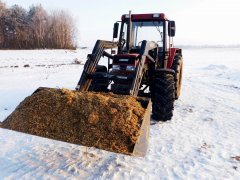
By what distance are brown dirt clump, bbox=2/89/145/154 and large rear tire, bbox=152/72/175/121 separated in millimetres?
1793

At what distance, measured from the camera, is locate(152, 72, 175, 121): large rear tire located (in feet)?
20.0

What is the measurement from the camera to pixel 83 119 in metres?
3.95

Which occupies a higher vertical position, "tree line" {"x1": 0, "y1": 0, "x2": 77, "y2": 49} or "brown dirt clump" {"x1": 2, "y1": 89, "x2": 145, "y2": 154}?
"tree line" {"x1": 0, "y1": 0, "x2": 77, "y2": 49}

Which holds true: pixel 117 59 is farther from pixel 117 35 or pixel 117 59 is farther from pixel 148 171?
pixel 148 171

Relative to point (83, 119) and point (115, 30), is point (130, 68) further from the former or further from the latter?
point (83, 119)

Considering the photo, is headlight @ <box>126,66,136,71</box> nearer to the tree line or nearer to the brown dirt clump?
the brown dirt clump

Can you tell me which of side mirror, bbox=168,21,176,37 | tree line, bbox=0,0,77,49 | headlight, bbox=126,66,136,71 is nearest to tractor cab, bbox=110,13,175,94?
side mirror, bbox=168,21,176,37

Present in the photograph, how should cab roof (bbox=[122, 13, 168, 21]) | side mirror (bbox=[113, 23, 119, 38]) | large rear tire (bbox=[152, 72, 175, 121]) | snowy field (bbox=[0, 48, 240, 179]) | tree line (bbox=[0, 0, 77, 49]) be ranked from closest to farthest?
snowy field (bbox=[0, 48, 240, 179])
large rear tire (bbox=[152, 72, 175, 121])
cab roof (bbox=[122, 13, 168, 21])
side mirror (bbox=[113, 23, 119, 38])
tree line (bbox=[0, 0, 77, 49])

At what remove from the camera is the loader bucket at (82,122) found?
3605 mm

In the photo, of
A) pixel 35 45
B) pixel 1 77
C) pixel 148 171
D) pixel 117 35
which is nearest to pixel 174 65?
pixel 117 35

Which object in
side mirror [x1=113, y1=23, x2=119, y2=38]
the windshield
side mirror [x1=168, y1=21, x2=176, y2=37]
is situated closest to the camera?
side mirror [x1=168, y1=21, x2=176, y2=37]

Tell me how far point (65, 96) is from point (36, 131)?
2.50ft

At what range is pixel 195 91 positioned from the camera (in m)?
10.9

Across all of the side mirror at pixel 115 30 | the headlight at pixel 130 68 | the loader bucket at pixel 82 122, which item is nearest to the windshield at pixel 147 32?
the side mirror at pixel 115 30
